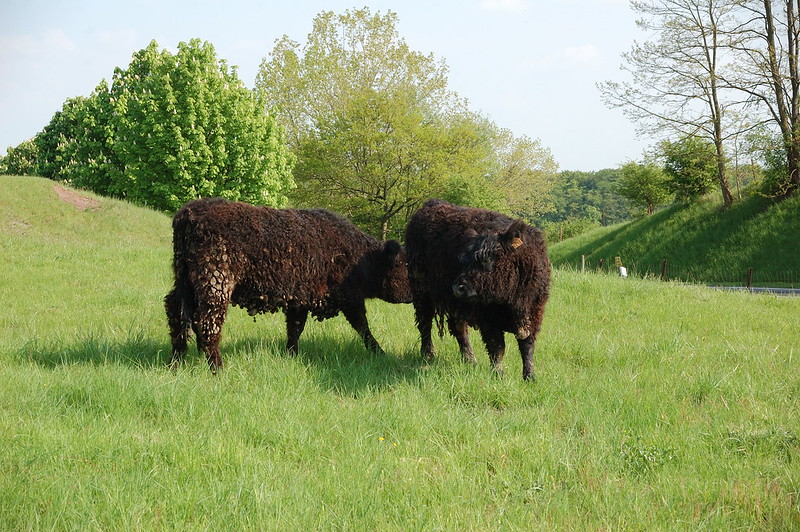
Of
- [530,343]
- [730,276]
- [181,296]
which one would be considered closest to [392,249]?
[530,343]

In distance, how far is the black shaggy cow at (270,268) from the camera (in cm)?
710

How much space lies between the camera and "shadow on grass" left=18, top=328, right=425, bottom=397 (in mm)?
6812

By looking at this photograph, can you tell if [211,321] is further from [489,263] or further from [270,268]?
[489,263]

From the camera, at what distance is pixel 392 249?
345 inches

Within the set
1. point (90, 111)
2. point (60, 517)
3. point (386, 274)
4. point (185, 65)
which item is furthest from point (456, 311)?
point (90, 111)

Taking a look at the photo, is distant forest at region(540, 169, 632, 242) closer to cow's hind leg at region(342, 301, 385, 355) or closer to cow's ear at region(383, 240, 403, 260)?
cow's ear at region(383, 240, 403, 260)

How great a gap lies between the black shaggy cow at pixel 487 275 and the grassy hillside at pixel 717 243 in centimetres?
1971

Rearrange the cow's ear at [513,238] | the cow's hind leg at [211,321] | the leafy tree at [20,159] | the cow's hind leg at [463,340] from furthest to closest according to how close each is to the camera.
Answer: the leafy tree at [20,159] → the cow's hind leg at [463,340] → the cow's hind leg at [211,321] → the cow's ear at [513,238]

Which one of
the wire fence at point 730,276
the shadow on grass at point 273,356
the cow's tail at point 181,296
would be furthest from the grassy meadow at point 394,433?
the wire fence at point 730,276

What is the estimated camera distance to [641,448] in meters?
4.75

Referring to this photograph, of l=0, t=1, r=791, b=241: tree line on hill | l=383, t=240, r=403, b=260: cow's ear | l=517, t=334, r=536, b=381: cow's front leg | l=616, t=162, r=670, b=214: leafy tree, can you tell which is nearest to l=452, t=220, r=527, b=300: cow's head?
l=517, t=334, r=536, b=381: cow's front leg

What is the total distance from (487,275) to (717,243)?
87.2 feet

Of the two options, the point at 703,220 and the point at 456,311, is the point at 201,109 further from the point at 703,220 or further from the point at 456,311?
the point at 456,311

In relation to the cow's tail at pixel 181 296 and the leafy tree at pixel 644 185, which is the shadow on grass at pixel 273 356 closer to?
the cow's tail at pixel 181 296
